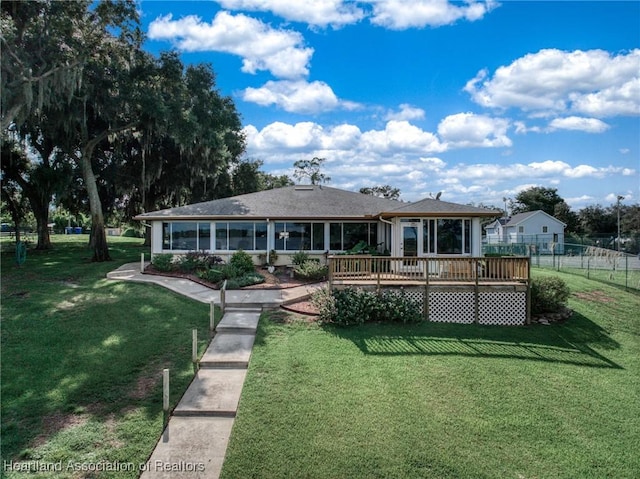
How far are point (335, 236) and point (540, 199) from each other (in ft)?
173


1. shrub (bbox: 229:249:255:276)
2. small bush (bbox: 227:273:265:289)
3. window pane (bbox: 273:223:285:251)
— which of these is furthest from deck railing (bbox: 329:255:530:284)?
window pane (bbox: 273:223:285:251)

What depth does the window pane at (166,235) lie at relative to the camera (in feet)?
56.6

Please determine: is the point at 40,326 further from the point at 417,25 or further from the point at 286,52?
the point at 417,25

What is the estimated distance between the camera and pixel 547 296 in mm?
10594

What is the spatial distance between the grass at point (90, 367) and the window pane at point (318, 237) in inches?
286

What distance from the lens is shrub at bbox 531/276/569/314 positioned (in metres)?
10.6

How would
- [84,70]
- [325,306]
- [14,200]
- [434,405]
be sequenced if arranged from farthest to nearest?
[14,200]
[84,70]
[325,306]
[434,405]

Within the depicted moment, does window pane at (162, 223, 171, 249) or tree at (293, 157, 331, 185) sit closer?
window pane at (162, 223, 171, 249)

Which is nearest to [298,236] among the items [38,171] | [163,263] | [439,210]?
[163,263]

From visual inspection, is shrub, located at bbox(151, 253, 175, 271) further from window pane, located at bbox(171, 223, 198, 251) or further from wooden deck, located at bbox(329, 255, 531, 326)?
wooden deck, located at bbox(329, 255, 531, 326)

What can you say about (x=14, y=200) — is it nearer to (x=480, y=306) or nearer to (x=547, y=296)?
(x=480, y=306)

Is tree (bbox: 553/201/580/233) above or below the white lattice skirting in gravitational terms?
above

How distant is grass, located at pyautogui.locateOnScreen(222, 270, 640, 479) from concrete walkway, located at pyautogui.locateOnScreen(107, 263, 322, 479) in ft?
0.67

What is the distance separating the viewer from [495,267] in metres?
10.9
